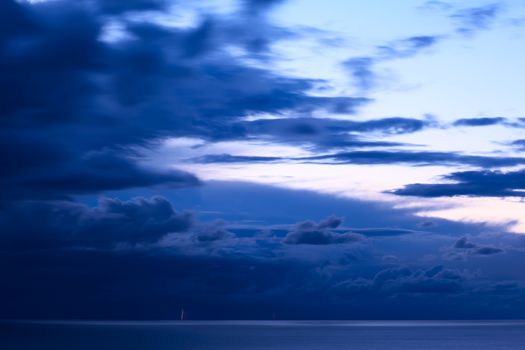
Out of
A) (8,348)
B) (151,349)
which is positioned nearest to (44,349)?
(8,348)

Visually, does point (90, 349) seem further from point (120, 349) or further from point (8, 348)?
point (8, 348)

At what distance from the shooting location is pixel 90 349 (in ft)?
643

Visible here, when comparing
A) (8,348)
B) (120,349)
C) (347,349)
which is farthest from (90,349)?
(347,349)

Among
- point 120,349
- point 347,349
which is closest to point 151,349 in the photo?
point 120,349

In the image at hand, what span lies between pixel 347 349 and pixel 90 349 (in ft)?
224

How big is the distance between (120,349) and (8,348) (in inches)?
1205

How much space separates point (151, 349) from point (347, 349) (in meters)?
52.3

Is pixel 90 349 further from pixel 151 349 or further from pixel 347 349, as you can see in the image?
pixel 347 349

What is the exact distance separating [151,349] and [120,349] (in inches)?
320

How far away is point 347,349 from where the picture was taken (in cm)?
19812

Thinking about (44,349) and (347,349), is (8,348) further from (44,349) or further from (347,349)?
(347,349)

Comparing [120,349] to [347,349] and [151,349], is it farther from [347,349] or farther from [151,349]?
[347,349]

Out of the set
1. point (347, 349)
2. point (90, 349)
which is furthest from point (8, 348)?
point (347, 349)

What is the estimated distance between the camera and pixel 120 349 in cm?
19512
